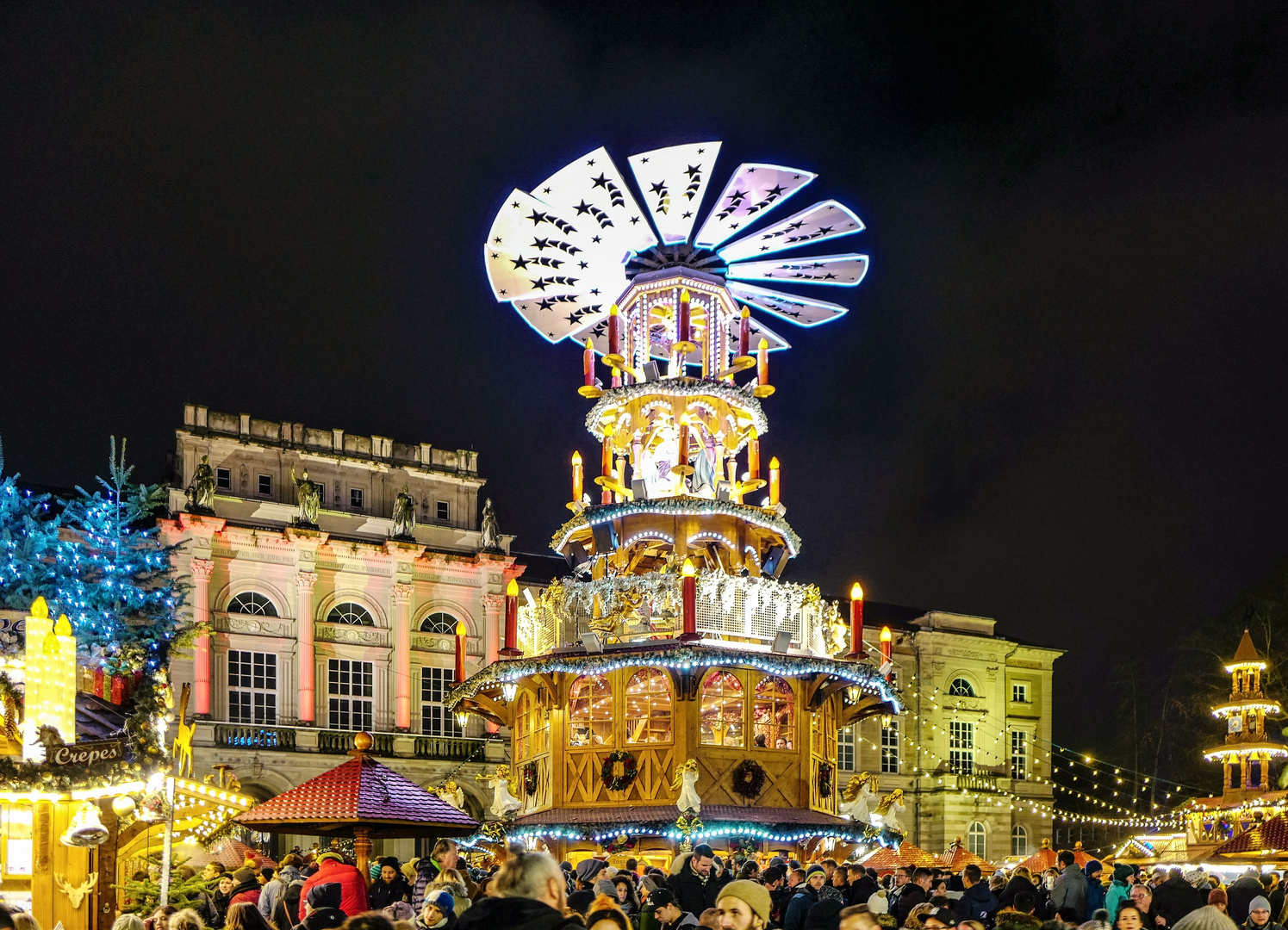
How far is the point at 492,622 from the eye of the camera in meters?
48.7

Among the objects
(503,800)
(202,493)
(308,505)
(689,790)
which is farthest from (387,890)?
(308,505)

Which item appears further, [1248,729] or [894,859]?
[1248,729]

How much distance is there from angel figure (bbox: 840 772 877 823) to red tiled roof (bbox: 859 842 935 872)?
0.69 meters

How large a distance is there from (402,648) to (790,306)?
2175 cm

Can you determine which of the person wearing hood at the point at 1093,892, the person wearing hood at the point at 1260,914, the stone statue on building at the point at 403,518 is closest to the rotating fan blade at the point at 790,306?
the person wearing hood at the point at 1093,892

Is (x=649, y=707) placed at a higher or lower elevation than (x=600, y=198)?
lower

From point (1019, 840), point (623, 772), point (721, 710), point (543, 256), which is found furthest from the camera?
point (1019, 840)

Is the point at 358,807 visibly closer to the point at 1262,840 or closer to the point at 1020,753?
the point at 1262,840

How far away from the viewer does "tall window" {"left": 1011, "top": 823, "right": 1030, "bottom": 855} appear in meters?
56.9

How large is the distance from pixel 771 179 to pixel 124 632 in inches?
853

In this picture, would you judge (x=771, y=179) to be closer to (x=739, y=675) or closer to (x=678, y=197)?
(x=678, y=197)

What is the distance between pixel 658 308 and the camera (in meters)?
29.9

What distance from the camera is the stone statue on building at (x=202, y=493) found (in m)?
44.4

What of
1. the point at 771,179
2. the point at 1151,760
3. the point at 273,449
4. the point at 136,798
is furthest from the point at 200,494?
the point at 1151,760
